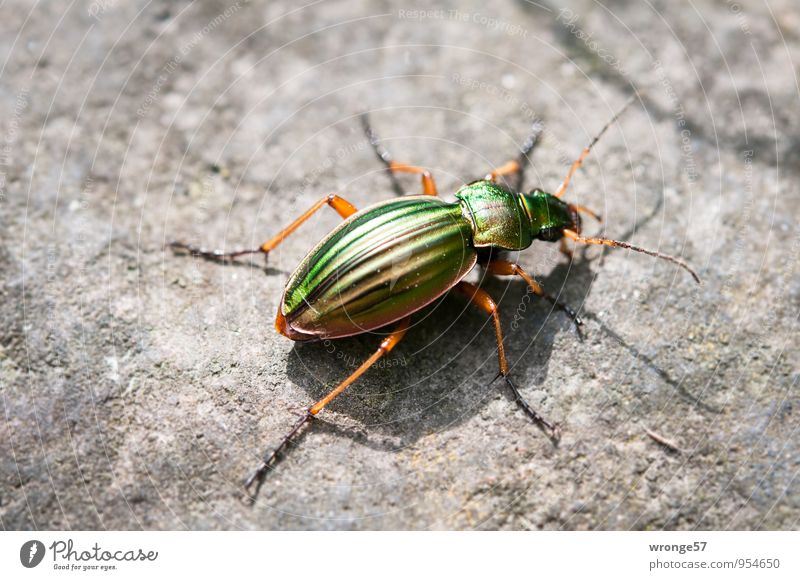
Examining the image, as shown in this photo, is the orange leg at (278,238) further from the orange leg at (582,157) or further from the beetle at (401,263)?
the orange leg at (582,157)

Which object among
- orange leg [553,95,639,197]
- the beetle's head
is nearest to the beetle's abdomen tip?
the beetle's head

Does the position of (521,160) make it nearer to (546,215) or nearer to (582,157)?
(582,157)

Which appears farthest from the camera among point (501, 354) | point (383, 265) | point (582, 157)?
point (582, 157)

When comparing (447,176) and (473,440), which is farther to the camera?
(447,176)

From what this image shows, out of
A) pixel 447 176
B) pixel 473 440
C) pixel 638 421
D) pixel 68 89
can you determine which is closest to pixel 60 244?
pixel 68 89

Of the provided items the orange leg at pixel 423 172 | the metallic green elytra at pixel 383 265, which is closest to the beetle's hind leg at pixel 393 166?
the orange leg at pixel 423 172

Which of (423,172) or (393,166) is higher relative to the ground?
(423,172)

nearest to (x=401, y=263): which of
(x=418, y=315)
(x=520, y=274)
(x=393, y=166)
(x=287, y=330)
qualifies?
(x=418, y=315)
